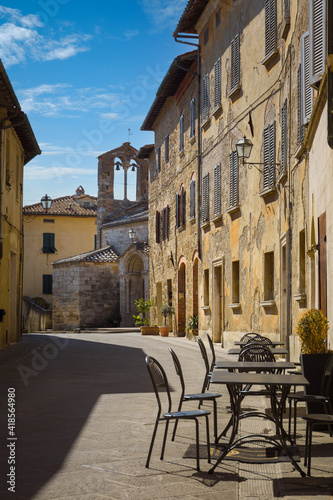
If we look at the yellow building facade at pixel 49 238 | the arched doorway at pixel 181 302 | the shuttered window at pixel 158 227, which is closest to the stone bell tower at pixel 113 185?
the yellow building facade at pixel 49 238

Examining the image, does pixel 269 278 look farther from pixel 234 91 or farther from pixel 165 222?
pixel 165 222

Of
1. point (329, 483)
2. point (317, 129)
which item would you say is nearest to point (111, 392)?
point (317, 129)

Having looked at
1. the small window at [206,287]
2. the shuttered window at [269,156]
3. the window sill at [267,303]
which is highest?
the shuttered window at [269,156]

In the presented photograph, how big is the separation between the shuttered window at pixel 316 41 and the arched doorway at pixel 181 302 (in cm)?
1694

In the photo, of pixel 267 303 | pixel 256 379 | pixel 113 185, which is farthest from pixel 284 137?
pixel 113 185

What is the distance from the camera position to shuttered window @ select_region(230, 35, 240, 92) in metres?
18.0

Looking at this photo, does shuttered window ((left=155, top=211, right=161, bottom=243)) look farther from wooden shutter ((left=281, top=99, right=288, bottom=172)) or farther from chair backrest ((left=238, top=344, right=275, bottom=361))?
chair backrest ((left=238, top=344, right=275, bottom=361))

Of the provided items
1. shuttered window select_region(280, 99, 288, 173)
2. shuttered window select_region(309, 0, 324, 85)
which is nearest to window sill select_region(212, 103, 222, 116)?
shuttered window select_region(280, 99, 288, 173)

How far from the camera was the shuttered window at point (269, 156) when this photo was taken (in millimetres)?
14781

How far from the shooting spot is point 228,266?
18.9 m

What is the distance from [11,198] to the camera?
20.2 metres

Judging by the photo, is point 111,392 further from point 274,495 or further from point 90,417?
point 274,495

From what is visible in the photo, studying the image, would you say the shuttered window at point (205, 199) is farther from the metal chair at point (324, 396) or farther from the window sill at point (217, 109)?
the metal chair at point (324, 396)

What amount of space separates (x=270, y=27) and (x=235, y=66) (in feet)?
10.4
